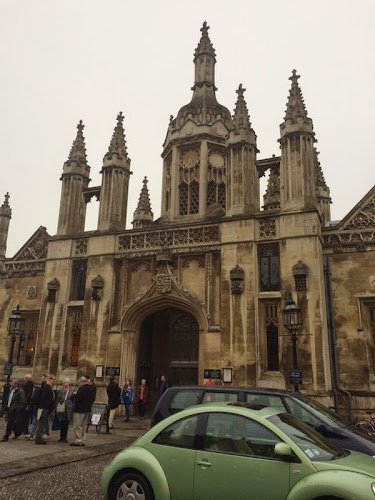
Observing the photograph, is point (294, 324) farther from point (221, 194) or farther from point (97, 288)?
point (221, 194)

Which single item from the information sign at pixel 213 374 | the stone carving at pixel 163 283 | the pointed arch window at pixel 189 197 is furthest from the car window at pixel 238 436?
the pointed arch window at pixel 189 197

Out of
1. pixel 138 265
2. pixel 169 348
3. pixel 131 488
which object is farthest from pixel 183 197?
pixel 131 488

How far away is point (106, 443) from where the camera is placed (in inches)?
448

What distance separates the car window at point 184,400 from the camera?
745 cm

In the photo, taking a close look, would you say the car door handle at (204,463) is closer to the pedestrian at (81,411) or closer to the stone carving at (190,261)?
the pedestrian at (81,411)

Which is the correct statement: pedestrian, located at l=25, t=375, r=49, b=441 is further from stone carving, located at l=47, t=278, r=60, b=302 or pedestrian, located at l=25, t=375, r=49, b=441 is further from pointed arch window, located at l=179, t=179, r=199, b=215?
pointed arch window, located at l=179, t=179, r=199, b=215

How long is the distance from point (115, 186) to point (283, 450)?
1737 cm

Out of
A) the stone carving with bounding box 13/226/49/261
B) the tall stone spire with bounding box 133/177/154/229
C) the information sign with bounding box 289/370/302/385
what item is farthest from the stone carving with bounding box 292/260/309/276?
the tall stone spire with bounding box 133/177/154/229

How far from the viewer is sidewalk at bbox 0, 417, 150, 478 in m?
8.40

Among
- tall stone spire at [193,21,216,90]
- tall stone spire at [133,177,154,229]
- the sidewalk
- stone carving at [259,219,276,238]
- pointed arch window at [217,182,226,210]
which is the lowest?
the sidewalk

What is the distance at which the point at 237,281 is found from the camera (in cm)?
1642

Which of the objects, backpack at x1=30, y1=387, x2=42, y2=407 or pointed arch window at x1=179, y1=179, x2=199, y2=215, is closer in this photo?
backpack at x1=30, y1=387, x2=42, y2=407

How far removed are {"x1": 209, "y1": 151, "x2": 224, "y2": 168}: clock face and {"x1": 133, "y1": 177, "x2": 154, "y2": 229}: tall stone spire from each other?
7147 mm

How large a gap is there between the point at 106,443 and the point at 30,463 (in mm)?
3121
